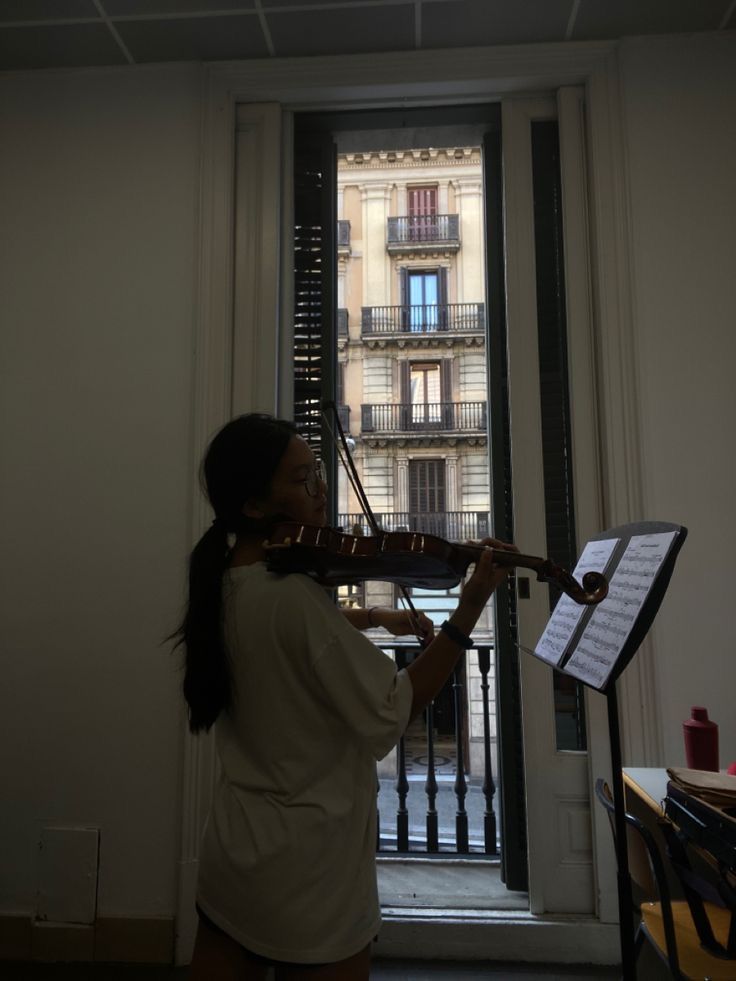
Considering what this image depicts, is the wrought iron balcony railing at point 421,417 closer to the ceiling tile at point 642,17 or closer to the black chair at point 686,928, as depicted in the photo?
the ceiling tile at point 642,17

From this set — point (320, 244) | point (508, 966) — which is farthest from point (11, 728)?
point (320, 244)

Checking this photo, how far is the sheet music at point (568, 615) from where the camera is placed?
123 centimetres

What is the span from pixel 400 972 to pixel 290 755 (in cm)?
148

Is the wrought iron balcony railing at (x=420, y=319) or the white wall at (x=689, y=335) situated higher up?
the wrought iron balcony railing at (x=420, y=319)

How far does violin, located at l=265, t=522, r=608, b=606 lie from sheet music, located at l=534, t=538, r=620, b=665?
99 millimetres

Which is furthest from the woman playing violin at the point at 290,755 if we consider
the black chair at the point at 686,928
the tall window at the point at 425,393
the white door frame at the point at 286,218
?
the tall window at the point at 425,393

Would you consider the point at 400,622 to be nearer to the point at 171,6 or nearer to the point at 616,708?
the point at 616,708

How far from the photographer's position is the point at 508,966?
195cm

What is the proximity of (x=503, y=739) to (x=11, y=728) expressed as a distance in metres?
1.64

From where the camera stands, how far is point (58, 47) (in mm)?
2266

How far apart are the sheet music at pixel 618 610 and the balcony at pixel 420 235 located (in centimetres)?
1088

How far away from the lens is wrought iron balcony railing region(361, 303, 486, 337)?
1132 cm

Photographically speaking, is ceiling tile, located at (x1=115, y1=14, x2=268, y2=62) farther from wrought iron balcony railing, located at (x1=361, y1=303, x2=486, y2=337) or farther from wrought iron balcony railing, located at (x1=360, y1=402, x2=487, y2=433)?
wrought iron balcony railing, located at (x1=361, y1=303, x2=486, y2=337)

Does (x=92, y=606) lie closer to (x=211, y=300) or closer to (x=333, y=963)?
(x=211, y=300)
